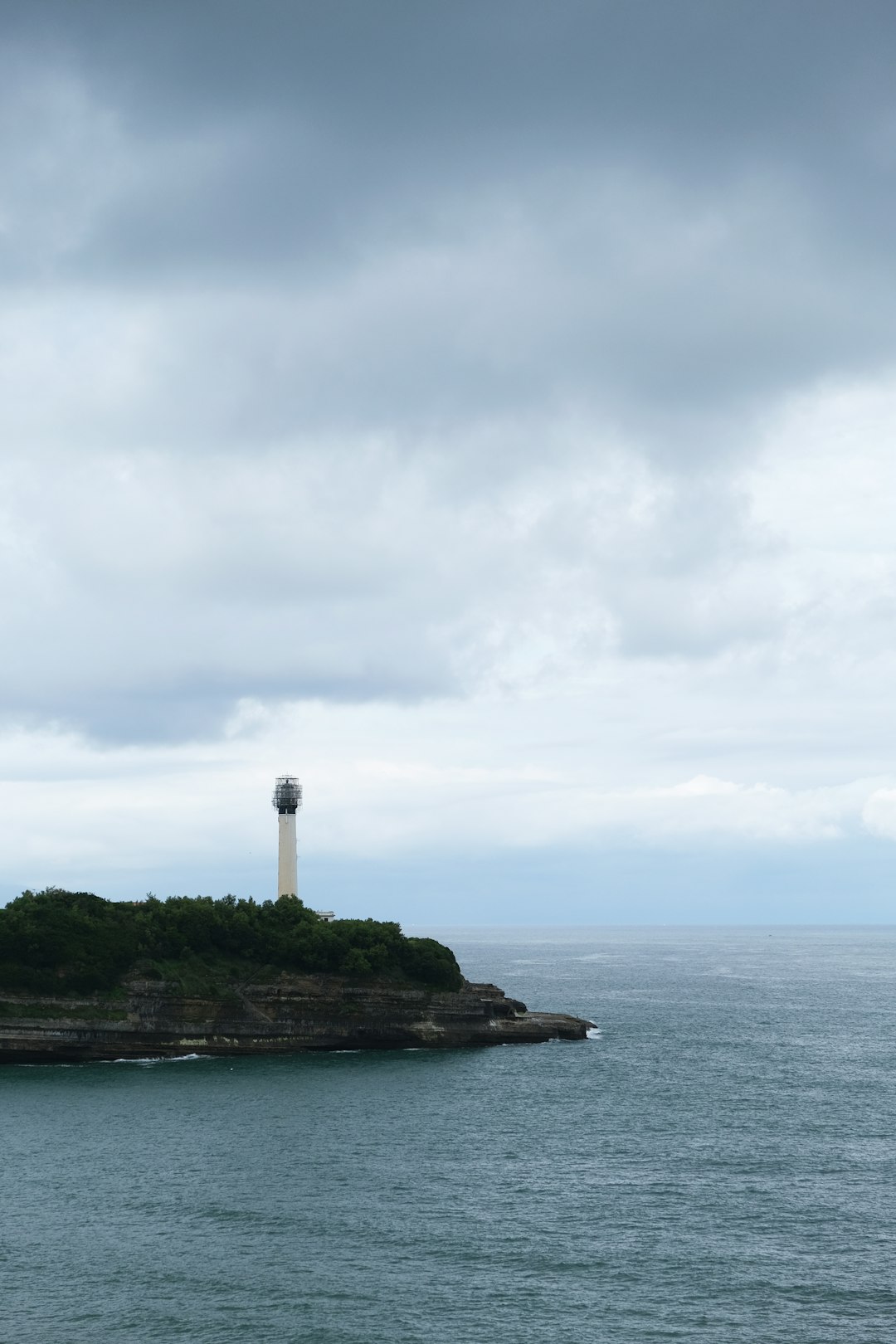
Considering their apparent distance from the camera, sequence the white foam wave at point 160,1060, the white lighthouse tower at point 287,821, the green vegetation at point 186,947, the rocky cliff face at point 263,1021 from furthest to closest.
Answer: the white lighthouse tower at point 287,821
the green vegetation at point 186,947
the rocky cliff face at point 263,1021
the white foam wave at point 160,1060

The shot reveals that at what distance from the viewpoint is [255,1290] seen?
49.2 m

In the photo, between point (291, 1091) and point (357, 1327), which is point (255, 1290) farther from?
point (291, 1091)

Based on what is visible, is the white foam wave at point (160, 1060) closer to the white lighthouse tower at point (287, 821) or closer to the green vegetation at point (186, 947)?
the green vegetation at point (186, 947)

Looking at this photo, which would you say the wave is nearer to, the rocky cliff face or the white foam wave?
the white foam wave

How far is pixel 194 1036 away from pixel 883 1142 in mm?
67804

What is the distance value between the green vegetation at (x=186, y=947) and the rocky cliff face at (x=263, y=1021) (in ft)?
5.98

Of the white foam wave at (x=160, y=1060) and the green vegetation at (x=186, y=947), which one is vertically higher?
the green vegetation at (x=186, y=947)

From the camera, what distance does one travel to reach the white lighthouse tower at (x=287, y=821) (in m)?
160

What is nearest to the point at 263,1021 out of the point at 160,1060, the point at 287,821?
the point at 160,1060

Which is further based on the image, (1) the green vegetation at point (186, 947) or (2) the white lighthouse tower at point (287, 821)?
(2) the white lighthouse tower at point (287, 821)

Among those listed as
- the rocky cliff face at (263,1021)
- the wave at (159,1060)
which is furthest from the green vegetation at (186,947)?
the wave at (159,1060)

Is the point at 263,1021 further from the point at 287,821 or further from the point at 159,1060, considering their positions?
the point at 287,821

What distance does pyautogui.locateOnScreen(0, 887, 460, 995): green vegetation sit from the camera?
11606 cm

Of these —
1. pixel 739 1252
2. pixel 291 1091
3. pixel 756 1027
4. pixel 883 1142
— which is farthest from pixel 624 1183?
pixel 756 1027
